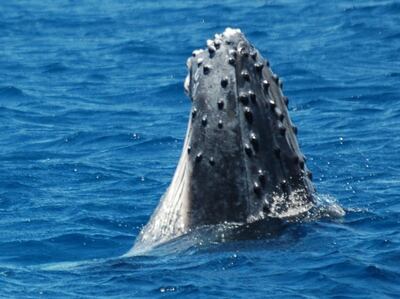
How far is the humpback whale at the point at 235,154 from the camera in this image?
10.5 metres

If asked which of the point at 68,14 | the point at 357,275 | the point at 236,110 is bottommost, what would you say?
the point at 357,275

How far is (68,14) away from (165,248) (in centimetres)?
2157

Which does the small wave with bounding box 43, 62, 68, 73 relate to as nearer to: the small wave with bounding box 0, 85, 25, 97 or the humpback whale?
the small wave with bounding box 0, 85, 25, 97

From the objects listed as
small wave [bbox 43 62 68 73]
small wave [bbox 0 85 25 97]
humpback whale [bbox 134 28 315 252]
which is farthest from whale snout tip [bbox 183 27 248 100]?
small wave [bbox 43 62 68 73]

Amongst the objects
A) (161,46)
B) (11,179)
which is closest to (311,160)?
(11,179)

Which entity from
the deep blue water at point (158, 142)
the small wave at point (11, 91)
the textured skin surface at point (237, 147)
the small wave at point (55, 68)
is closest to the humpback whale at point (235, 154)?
the textured skin surface at point (237, 147)

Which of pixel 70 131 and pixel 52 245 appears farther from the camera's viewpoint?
pixel 70 131

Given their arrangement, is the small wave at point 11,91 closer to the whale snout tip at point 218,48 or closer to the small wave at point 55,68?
the small wave at point 55,68

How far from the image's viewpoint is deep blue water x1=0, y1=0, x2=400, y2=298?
10.4 metres

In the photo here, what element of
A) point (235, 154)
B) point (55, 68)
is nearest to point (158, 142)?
point (55, 68)

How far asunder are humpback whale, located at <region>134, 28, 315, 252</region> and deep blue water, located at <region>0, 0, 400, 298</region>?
0.26 metres

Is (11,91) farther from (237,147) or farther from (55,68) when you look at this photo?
(237,147)

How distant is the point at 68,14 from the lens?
31672 mm

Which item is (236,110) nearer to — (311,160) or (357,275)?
(357,275)
